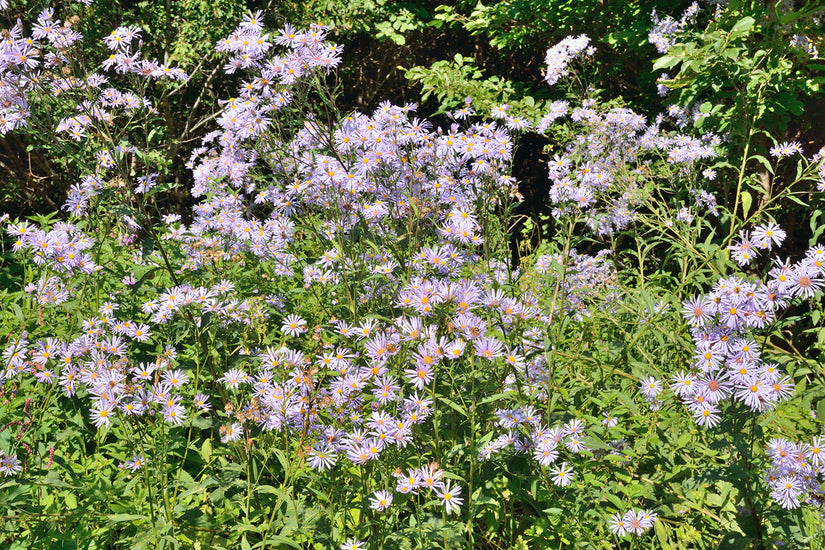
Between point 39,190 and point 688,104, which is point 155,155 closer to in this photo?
point 39,190

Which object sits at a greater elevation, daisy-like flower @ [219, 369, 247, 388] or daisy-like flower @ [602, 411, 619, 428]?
daisy-like flower @ [602, 411, 619, 428]

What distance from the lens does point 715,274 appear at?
2242mm

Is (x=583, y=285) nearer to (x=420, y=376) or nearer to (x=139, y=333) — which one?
(x=420, y=376)

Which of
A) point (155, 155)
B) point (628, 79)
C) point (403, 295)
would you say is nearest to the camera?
point (403, 295)

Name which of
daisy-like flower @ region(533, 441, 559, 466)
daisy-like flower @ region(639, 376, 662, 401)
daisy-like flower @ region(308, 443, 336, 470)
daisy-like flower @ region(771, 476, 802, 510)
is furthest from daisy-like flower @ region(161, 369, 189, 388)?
daisy-like flower @ region(771, 476, 802, 510)

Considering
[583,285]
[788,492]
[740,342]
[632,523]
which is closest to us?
[740,342]

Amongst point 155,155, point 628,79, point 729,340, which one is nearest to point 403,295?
point 729,340

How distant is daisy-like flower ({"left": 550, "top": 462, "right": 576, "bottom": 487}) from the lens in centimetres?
200

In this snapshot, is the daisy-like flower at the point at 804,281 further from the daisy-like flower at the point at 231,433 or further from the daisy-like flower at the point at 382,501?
the daisy-like flower at the point at 231,433

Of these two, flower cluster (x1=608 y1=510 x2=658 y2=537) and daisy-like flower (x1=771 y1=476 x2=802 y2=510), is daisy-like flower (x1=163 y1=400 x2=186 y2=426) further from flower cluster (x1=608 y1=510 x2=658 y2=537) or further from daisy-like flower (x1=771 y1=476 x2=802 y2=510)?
daisy-like flower (x1=771 y1=476 x2=802 y2=510)

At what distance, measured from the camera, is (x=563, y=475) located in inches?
80.0

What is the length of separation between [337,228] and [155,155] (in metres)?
3.33

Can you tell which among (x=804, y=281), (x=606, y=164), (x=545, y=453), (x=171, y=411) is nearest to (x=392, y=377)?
(x=545, y=453)

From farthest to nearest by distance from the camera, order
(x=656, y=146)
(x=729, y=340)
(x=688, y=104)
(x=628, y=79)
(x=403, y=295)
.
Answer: (x=628, y=79)
(x=688, y=104)
(x=656, y=146)
(x=403, y=295)
(x=729, y=340)
